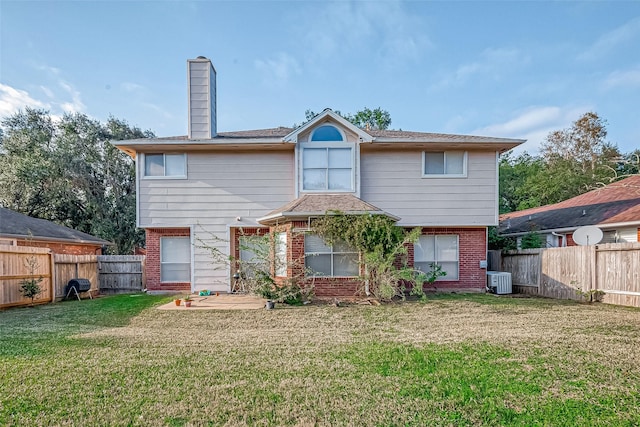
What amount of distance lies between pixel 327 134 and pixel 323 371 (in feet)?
28.5

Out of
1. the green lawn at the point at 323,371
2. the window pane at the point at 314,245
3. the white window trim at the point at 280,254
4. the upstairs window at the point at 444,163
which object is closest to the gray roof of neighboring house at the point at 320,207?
the white window trim at the point at 280,254

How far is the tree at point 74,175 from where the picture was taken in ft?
66.0

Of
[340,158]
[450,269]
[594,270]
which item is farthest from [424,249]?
[594,270]

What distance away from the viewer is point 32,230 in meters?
14.6

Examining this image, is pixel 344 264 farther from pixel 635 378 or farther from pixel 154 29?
pixel 154 29

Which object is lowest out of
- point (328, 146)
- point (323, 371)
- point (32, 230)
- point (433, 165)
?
point (323, 371)

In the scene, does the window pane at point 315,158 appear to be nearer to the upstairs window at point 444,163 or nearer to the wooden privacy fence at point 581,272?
the upstairs window at point 444,163

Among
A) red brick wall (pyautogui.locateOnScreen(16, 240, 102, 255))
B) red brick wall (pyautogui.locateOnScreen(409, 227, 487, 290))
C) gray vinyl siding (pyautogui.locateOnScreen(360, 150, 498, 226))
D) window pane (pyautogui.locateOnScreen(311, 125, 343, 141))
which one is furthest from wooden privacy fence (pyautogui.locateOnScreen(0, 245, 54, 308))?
red brick wall (pyautogui.locateOnScreen(409, 227, 487, 290))


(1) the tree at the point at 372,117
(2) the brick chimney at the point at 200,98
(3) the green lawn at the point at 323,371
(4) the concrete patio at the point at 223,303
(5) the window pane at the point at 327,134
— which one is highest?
(1) the tree at the point at 372,117

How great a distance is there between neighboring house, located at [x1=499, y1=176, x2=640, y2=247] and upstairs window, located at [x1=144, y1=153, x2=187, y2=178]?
1443 cm

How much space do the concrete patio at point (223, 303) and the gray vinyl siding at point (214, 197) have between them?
49.6 inches

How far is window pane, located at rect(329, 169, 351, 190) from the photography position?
37.6 feet

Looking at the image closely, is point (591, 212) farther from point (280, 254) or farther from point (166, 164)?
point (166, 164)

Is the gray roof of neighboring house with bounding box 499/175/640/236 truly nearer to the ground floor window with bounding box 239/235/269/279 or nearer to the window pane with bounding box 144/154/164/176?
the ground floor window with bounding box 239/235/269/279
